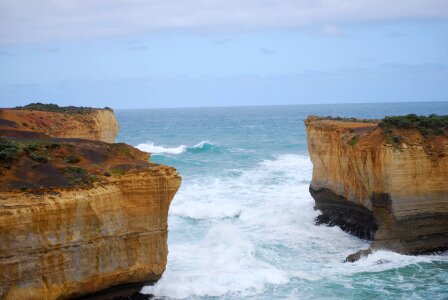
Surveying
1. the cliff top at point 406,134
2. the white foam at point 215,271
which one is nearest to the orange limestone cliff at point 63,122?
the white foam at point 215,271

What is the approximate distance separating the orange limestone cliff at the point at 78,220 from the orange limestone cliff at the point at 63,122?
596cm

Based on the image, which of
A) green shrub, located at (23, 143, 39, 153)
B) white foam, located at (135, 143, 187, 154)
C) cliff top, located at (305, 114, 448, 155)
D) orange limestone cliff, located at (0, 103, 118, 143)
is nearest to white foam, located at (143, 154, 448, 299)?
cliff top, located at (305, 114, 448, 155)

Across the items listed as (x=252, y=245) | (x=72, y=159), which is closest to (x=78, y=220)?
(x=72, y=159)

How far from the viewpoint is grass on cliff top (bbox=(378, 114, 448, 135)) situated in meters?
25.1

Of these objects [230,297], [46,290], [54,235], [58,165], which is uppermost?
[58,165]

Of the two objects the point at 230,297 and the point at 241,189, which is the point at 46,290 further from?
the point at 241,189

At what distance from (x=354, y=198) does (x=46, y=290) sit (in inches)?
587

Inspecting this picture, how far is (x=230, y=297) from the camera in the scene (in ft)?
65.1

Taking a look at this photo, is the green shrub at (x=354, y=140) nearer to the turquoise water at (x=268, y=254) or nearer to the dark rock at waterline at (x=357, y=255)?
the turquoise water at (x=268, y=254)

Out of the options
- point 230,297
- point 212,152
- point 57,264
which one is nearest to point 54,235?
point 57,264

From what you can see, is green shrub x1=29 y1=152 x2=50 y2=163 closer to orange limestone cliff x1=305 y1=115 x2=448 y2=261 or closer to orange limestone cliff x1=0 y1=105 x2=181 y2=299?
orange limestone cliff x1=0 y1=105 x2=181 y2=299

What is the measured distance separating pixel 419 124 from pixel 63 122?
1566 centimetres

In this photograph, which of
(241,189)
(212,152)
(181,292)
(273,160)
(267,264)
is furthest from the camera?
(212,152)

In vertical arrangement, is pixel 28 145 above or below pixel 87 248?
above
